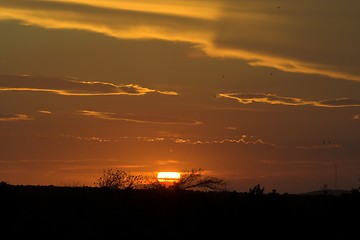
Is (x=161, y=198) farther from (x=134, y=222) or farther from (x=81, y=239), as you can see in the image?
(x=81, y=239)

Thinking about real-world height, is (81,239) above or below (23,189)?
below

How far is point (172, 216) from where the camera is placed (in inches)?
1454

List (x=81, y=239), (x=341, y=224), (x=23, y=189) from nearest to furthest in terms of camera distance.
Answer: (x=81, y=239), (x=341, y=224), (x=23, y=189)

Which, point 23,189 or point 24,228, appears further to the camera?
point 23,189

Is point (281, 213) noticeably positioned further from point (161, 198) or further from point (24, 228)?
point (24, 228)

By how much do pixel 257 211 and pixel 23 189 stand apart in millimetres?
11828

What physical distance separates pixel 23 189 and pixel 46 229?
25.9 feet

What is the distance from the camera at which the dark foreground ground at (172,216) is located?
35094 millimetres

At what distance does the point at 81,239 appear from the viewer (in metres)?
34.1

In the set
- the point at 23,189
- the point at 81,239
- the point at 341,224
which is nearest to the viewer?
the point at 81,239

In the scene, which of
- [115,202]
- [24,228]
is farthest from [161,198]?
[24,228]

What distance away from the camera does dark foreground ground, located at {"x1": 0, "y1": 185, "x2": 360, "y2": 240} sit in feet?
115

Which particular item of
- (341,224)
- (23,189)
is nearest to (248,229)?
(341,224)

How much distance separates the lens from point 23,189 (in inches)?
1661
